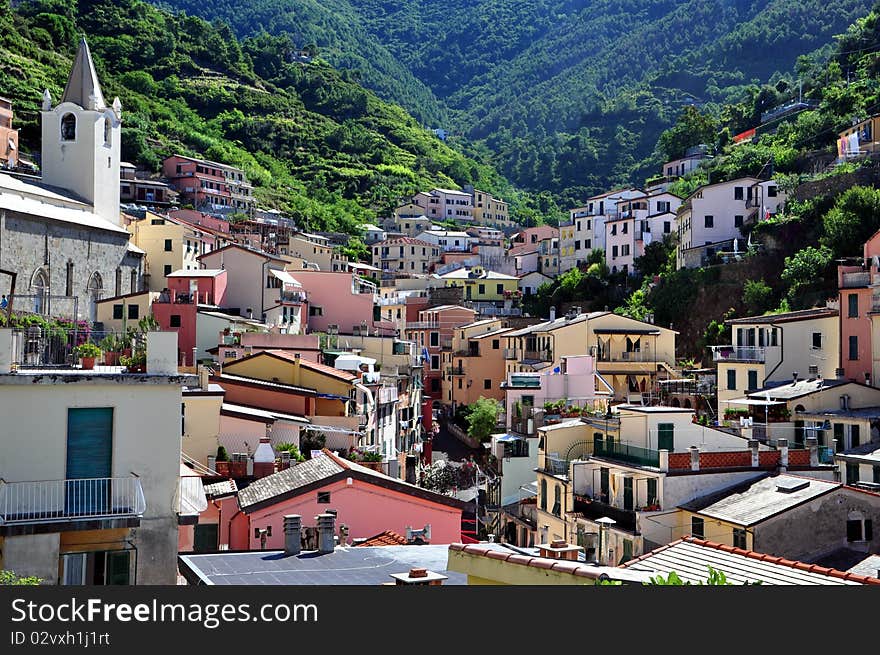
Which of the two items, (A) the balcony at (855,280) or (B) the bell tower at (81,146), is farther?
(B) the bell tower at (81,146)

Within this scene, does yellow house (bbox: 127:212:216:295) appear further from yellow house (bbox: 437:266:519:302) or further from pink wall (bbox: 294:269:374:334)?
yellow house (bbox: 437:266:519:302)

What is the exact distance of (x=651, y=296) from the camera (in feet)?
273

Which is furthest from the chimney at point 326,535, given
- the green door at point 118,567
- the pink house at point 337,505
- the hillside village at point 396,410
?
the green door at point 118,567

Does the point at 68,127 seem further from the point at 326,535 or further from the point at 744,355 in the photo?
the point at 326,535

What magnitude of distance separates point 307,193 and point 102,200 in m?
78.7

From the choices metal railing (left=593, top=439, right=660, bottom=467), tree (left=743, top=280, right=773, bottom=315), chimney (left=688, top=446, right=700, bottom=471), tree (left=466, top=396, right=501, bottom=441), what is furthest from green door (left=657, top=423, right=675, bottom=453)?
tree (left=743, top=280, right=773, bottom=315)

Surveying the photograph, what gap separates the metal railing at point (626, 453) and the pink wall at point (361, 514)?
17.3 feet

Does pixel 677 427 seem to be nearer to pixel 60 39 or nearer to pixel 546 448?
pixel 546 448

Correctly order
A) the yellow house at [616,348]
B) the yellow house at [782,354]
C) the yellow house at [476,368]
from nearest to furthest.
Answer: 1. the yellow house at [782,354]
2. the yellow house at [616,348]
3. the yellow house at [476,368]

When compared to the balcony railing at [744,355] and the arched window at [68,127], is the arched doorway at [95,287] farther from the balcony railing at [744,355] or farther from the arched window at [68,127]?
the balcony railing at [744,355]

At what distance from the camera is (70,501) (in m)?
15.6

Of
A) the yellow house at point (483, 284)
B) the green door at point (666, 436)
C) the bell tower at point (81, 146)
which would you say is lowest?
the green door at point (666, 436)

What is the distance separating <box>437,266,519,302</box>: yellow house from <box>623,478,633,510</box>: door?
2926 inches

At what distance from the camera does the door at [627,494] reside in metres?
31.0
